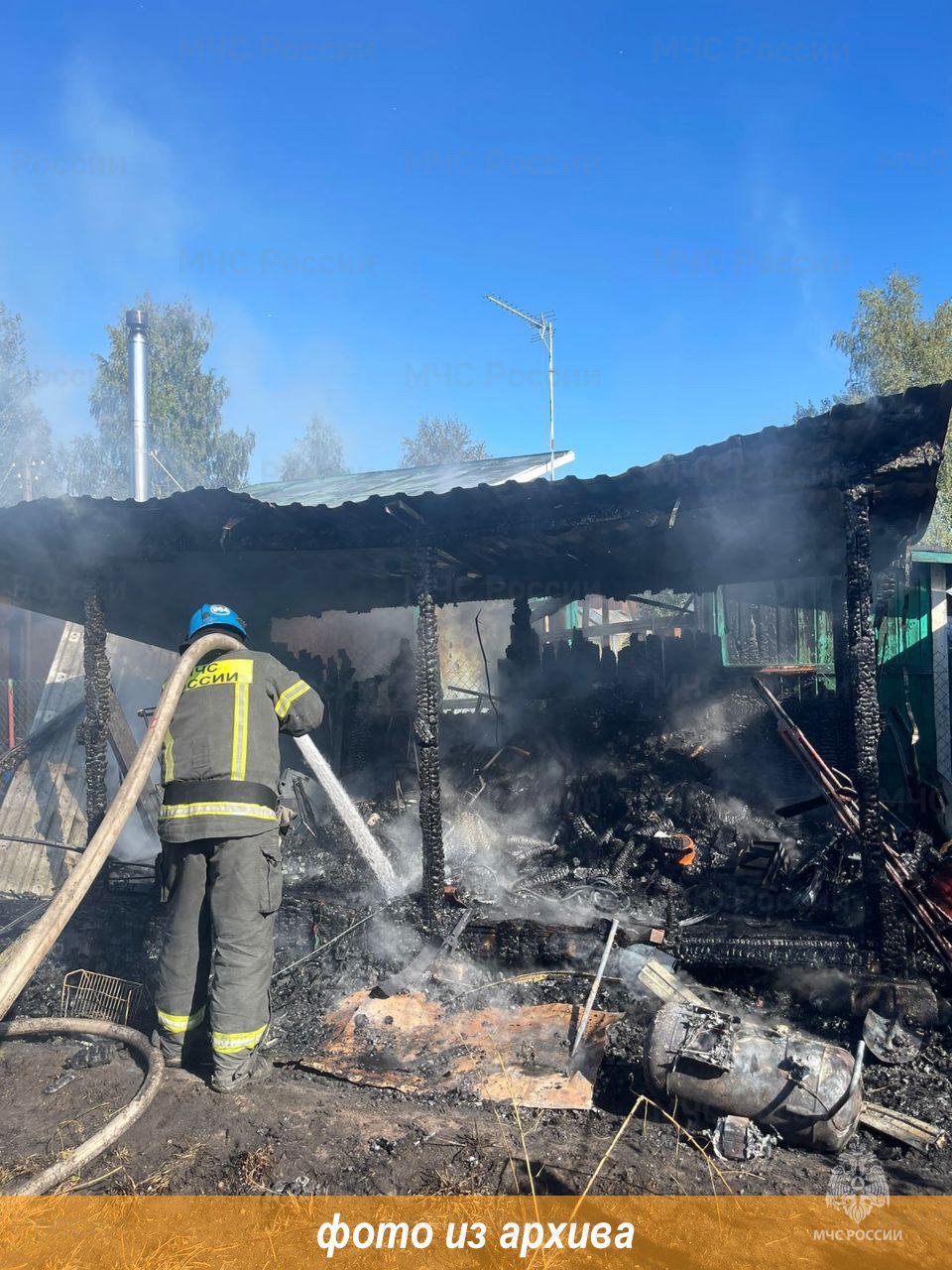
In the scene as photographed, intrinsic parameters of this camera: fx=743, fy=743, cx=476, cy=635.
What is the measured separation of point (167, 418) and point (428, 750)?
117 ft

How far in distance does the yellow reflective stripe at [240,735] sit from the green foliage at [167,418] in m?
34.1

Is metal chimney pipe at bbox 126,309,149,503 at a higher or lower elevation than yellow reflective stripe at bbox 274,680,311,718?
higher

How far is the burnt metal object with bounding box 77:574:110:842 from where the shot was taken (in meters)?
7.20

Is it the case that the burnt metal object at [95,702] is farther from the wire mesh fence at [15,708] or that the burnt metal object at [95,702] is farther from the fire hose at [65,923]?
the wire mesh fence at [15,708]

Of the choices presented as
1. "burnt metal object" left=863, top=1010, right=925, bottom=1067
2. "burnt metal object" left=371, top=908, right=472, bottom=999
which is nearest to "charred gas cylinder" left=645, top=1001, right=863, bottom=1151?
"burnt metal object" left=863, top=1010, right=925, bottom=1067

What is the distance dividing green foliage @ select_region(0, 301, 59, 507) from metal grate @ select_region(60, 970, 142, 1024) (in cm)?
3128

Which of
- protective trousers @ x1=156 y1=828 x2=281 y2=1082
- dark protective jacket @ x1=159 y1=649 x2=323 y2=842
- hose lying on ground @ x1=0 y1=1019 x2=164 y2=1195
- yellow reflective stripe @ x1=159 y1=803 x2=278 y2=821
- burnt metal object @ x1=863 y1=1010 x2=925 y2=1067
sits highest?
dark protective jacket @ x1=159 y1=649 x2=323 y2=842

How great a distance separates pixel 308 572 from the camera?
9109 millimetres

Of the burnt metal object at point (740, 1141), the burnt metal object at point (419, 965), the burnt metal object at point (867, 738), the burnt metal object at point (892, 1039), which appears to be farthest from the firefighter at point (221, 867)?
the burnt metal object at point (867, 738)

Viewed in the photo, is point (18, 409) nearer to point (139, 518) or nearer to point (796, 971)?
point (139, 518)

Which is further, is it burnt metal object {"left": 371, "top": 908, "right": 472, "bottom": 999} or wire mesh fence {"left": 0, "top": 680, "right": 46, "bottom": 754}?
wire mesh fence {"left": 0, "top": 680, "right": 46, "bottom": 754}

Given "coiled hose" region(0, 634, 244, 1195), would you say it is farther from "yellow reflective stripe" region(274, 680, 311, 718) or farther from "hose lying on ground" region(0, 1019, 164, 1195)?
"yellow reflective stripe" region(274, 680, 311, 718)

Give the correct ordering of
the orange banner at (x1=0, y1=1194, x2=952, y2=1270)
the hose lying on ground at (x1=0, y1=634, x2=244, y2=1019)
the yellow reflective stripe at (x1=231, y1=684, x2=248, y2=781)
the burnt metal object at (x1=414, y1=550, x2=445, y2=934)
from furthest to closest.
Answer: the burnt metal object at (x1=414, y1=550, x2=445, y2=934)
the yellow reflective stripe at (x1=231, y1=684, x2=248, y2=781)
the hose lying on ground at (x1=0, y1=634, x2=244, y2=1019)
the orange banner at (x1=0, y1=1194, x2=952, y2=1270)

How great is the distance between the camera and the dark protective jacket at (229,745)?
4457 millimetres
